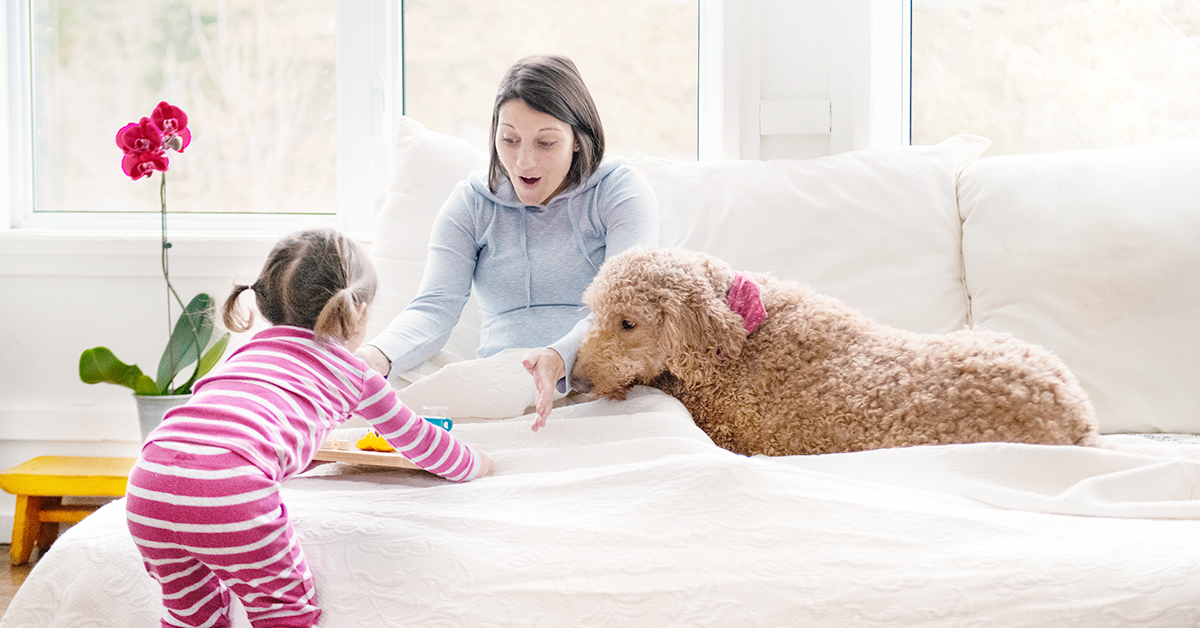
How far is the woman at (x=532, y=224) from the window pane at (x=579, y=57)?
2.46 ft

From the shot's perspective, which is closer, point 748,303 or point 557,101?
point 748,303

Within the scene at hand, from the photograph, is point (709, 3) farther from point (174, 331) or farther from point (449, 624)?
point (449, 624)

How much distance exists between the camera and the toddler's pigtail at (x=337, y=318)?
0.97 m

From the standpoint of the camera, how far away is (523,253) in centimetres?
158

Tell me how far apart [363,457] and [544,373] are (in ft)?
0.95

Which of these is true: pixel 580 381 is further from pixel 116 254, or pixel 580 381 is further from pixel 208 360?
pixel 116 254

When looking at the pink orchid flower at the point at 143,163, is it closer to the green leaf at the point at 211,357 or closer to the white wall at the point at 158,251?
the white wall at the point at 158,251

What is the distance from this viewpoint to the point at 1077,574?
77 cm

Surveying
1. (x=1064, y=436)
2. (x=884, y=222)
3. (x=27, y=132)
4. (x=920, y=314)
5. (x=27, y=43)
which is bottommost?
(x=1064, y=436)

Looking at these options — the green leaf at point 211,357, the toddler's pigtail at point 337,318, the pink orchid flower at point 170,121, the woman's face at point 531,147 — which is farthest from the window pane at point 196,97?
the toddler's pigtail at point 337,318

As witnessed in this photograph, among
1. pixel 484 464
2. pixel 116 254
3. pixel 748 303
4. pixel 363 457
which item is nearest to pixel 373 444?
pixel 363 457

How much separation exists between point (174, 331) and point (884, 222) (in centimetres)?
178

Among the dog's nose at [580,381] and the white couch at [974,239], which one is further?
the white couch at [974,239]

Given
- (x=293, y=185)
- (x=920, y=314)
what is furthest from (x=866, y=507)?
(x=293, y=185)
